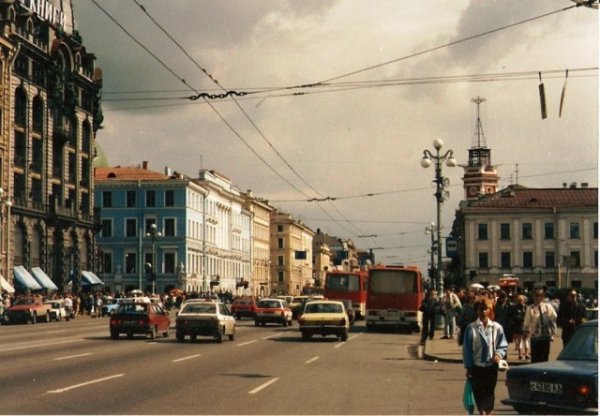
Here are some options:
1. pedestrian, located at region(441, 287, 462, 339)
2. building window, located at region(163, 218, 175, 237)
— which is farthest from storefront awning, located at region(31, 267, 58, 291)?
pedestrian, located at region(441, 287, 462, 339)

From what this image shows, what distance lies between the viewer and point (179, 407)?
14742 millimetres

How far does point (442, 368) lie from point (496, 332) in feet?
38.1

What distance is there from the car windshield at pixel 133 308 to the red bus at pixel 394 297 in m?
12.6

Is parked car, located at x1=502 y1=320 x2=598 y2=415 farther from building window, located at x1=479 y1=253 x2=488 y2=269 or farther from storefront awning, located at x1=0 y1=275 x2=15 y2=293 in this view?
building window, located at x1=479 y1=253 x2=488 y2=269

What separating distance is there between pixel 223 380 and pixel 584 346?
8.59 m

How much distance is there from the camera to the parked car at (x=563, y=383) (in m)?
11.2

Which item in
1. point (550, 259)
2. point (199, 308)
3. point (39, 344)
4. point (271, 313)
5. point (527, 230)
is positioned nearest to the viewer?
point (39, 344)

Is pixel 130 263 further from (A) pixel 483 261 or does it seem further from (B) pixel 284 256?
(B) pixel 284 256

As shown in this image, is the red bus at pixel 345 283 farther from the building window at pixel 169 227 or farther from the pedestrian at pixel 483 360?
the building window at pixel 169 227

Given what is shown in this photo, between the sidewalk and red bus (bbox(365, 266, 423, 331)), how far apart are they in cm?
1035

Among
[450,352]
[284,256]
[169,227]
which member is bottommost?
[450,352]

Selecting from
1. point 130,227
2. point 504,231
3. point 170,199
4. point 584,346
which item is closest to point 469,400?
point 584,346

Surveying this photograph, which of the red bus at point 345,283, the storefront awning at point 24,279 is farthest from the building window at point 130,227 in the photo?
the red bus at point 345,283

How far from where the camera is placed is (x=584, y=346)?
495 inches
